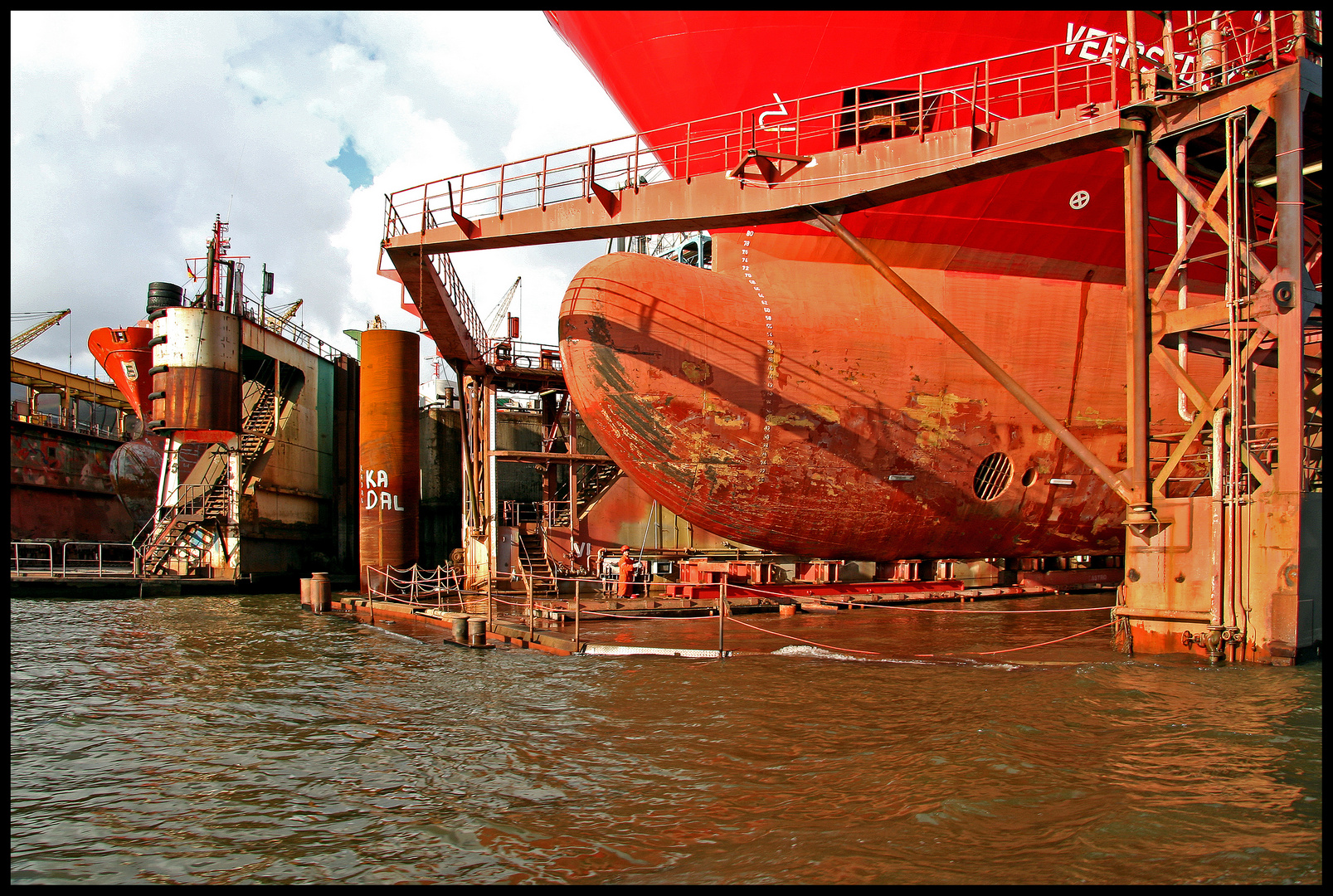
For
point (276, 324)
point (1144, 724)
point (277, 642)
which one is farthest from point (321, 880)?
point (276, 324)

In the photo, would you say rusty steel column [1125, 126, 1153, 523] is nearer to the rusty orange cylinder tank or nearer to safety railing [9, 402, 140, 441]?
the rusty orange cylinder tank

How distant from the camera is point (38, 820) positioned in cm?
517

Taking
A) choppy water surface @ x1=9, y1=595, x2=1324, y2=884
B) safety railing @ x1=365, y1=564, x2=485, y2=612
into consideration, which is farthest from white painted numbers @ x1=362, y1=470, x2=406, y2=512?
choppy water surface @ x1=9, y1=595, x2=1324, y2=884

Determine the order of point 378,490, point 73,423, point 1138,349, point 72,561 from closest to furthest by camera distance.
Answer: point 1138,349 < point 378,490 < point 72,561 < point 73,423

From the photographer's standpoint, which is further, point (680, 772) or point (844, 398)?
point (844, 398)

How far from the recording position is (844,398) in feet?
44.2

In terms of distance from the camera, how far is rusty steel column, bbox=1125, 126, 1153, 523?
30.0 ft

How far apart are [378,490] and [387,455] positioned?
1036 mm

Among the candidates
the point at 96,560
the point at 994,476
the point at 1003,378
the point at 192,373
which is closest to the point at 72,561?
the point at 96,560

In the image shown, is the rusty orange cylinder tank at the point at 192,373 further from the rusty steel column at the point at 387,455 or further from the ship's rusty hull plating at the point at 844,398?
the ship's rusty hull plating at the point at 844,398

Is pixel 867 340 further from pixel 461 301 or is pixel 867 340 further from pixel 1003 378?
pixel 461 301

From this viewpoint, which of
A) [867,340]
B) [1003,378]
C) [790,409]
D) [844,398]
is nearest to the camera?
[1003,378]

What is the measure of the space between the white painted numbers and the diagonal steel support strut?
16219 millimetres

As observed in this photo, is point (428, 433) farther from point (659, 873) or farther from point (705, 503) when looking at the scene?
point (659, 873)
